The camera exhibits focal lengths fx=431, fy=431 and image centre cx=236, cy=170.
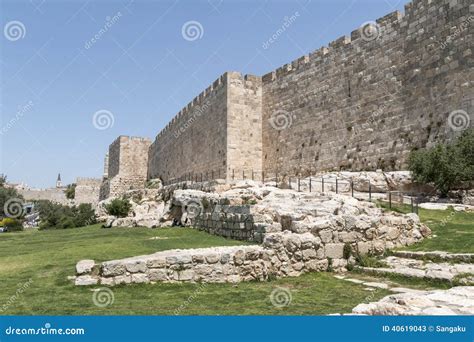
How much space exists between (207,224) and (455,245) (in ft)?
22.1

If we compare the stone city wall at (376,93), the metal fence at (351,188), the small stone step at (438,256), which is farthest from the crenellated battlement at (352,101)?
the small stone step at (438,256)

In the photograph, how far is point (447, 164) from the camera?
39.2 ft

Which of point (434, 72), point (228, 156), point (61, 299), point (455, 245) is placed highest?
point (434, 72)

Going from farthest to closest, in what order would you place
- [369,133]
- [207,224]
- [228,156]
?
[228,156] < [369,133] < [207,224]

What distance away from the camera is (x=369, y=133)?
652 inches

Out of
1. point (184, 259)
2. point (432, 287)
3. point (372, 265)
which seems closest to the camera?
point (432, 287)

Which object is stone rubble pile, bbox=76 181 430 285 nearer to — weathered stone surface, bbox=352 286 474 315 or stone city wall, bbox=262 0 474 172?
weathered stone surface, bbox=352 286 474 315

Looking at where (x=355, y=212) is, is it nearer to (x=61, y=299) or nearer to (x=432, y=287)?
(x=432, y=287)

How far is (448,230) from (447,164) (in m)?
3.80

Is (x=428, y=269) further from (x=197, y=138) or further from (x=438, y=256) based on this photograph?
(x=197, y=138)

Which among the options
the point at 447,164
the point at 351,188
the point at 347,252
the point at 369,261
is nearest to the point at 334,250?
the point at 347,252

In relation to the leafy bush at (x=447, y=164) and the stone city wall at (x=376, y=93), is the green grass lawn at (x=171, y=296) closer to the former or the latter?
the leafy bush at (x=447, y=164)

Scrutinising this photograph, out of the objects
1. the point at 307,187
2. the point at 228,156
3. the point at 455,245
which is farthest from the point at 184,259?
the point at 228,156

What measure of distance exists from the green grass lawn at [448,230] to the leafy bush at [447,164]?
1405mm
